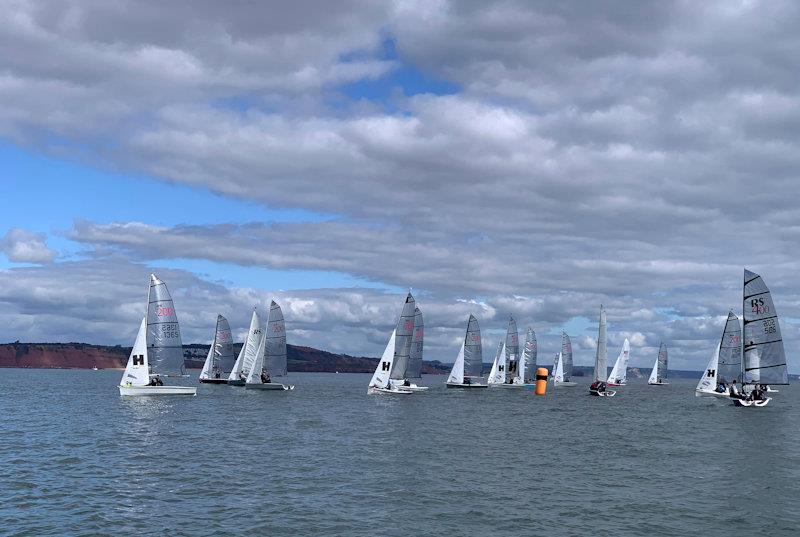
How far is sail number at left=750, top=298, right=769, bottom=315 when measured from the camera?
75.9 metres

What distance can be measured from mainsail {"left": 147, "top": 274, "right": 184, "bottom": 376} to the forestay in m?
1.84

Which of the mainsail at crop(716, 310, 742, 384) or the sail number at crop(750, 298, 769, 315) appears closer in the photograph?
the sail number at crop(750, 298, 769, 315)

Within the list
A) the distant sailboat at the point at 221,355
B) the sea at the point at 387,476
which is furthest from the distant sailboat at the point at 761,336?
the distant sailboat at the point at 221,355

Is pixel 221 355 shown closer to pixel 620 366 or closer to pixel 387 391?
pixel 387 391

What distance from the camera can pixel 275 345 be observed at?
102m

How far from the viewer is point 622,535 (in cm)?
2558

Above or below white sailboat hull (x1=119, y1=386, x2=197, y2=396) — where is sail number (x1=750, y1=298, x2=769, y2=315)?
above

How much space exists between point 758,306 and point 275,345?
196ft

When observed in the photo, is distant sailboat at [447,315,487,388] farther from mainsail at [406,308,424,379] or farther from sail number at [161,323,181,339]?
sail number at [161,323,181,339]

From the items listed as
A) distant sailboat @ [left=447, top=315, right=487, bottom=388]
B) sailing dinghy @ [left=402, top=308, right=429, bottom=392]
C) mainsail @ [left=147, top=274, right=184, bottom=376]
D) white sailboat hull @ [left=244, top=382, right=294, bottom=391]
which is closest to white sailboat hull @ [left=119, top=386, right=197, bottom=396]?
mainsail @ [left=147, top=274, right=184, bottom=376]

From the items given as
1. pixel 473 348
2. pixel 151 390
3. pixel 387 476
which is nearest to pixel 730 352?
pixel 473 348

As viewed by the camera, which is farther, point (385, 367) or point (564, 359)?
point (564, 359)

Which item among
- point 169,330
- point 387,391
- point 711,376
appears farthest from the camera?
point 711,376

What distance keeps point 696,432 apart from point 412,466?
30.8 meters
